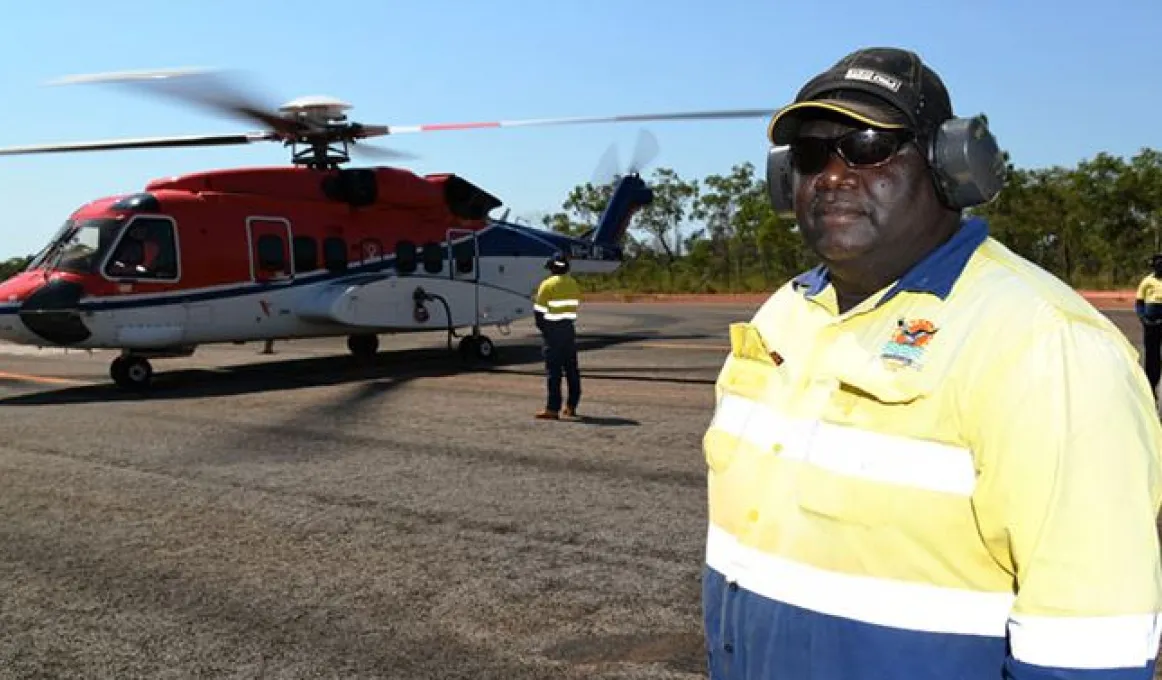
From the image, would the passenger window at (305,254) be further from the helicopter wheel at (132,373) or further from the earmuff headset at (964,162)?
the earmuff headset at (964,162)

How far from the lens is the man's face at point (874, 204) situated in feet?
6.35

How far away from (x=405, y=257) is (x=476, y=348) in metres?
1.92

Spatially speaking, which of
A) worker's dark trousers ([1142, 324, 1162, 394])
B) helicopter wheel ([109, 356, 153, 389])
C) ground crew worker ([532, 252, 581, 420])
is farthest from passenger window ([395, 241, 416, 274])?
worker's dark trousers ([1142, 324, 1162, 394])

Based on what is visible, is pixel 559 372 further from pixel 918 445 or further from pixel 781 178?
pixel 918 445

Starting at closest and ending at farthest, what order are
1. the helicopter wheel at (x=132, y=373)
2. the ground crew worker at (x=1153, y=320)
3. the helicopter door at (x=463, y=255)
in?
1. the ground crew worker at (x=1153, y=320)
2. the helicopter wheel at (x=132, y=373)
3. the helicopter door at (x=463, y=255)

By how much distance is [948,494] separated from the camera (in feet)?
→ 5.47

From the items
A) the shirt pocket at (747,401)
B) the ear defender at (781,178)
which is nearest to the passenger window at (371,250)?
the ear defender at (781,178)

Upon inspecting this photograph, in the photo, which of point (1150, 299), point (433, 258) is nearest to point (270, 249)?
point (433, 258)

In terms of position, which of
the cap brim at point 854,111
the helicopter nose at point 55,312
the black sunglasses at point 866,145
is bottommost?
the helicopter nose at point 55,312

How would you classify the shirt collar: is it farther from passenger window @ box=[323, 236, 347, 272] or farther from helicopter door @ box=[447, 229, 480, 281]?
helicopter door @ box=[447, 229, 480, 281]

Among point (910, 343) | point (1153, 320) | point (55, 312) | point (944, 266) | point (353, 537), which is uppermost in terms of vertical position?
point (944, 266)

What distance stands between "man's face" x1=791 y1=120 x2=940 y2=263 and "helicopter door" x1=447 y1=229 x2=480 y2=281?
16.1 meters

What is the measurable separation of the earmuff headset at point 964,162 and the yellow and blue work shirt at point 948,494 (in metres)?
0.07

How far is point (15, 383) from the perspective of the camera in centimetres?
1545
